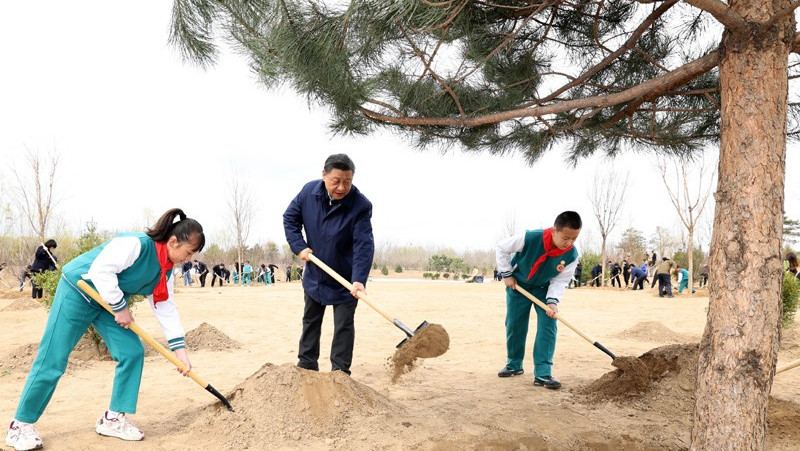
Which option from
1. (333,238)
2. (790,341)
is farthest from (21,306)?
(790,341)

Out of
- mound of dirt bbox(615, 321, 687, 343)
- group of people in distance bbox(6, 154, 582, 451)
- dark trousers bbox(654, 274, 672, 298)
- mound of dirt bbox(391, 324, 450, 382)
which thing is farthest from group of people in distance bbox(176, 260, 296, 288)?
mound of dirt bbox(391, 324, 450, 382)

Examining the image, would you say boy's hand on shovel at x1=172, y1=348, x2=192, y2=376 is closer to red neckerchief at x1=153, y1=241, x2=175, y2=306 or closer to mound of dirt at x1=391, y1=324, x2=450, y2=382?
red neckerchief at x1=153, y1=241, x2=175, y2=306

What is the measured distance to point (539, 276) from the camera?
4.34 meters

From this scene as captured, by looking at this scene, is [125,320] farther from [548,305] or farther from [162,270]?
[548,305]

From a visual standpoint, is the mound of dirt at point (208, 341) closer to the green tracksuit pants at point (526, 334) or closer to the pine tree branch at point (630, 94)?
the green tracksuit pants at point (526, 334)

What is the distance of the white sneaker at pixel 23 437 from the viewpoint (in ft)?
8.67

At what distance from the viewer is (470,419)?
10.8 feet

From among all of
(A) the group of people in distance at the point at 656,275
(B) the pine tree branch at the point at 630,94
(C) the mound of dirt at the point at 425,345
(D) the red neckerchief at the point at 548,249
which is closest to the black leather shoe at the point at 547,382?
(D) the red neckerchief at the point at 548,249

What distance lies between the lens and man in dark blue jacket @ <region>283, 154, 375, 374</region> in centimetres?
351

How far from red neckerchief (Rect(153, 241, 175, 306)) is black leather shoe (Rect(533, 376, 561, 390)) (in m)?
2.77

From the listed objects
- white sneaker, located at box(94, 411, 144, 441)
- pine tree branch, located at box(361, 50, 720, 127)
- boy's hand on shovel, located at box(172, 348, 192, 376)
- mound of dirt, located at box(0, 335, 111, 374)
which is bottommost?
mound of dirt, located at box(0, 335, 111, 374)

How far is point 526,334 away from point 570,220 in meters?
1.02

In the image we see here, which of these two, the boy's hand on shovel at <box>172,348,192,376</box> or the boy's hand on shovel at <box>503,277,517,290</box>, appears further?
the boy's hand on shovel at <box>503,277,517,290</box>

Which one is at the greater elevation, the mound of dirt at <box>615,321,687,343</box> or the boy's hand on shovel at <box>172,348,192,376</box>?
the boy's hand on shovel at <box>172,348,192,376</box>
